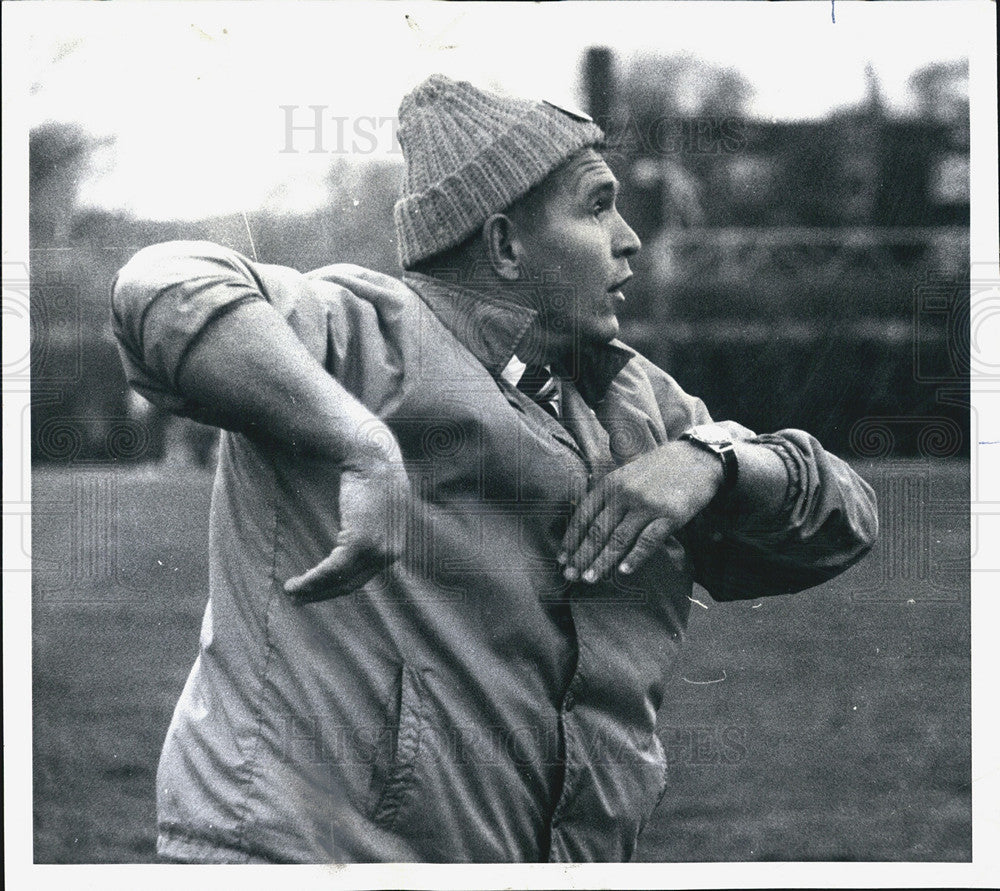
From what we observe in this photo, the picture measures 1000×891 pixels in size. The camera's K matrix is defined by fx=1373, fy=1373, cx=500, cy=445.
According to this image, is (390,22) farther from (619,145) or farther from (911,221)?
(911,221)

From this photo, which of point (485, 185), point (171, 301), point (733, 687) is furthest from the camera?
point (733, 687)

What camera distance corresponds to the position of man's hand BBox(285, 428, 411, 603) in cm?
230

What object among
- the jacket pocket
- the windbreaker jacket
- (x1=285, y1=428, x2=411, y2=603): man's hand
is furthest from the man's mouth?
the jacket pocket

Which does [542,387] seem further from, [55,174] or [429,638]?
[55,174]

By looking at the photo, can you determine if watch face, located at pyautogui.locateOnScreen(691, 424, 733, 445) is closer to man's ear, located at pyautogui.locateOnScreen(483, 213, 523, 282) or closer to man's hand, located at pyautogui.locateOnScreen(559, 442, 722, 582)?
man's hand, located at pyautogui.locateOnScreen(559, 442, 722, 582)

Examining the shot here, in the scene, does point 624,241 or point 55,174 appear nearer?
point 624,241

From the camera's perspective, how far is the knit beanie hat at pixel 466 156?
248 cm

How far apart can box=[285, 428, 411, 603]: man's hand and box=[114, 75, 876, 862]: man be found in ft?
0.06

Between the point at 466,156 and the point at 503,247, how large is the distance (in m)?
0.18

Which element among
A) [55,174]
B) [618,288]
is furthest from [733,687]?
[55,174]

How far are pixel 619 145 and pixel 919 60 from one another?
0.65m

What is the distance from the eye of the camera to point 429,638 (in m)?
2.49

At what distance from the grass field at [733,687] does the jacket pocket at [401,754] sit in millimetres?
437

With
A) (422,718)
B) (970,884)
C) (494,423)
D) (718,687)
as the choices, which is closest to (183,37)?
(494,423)
